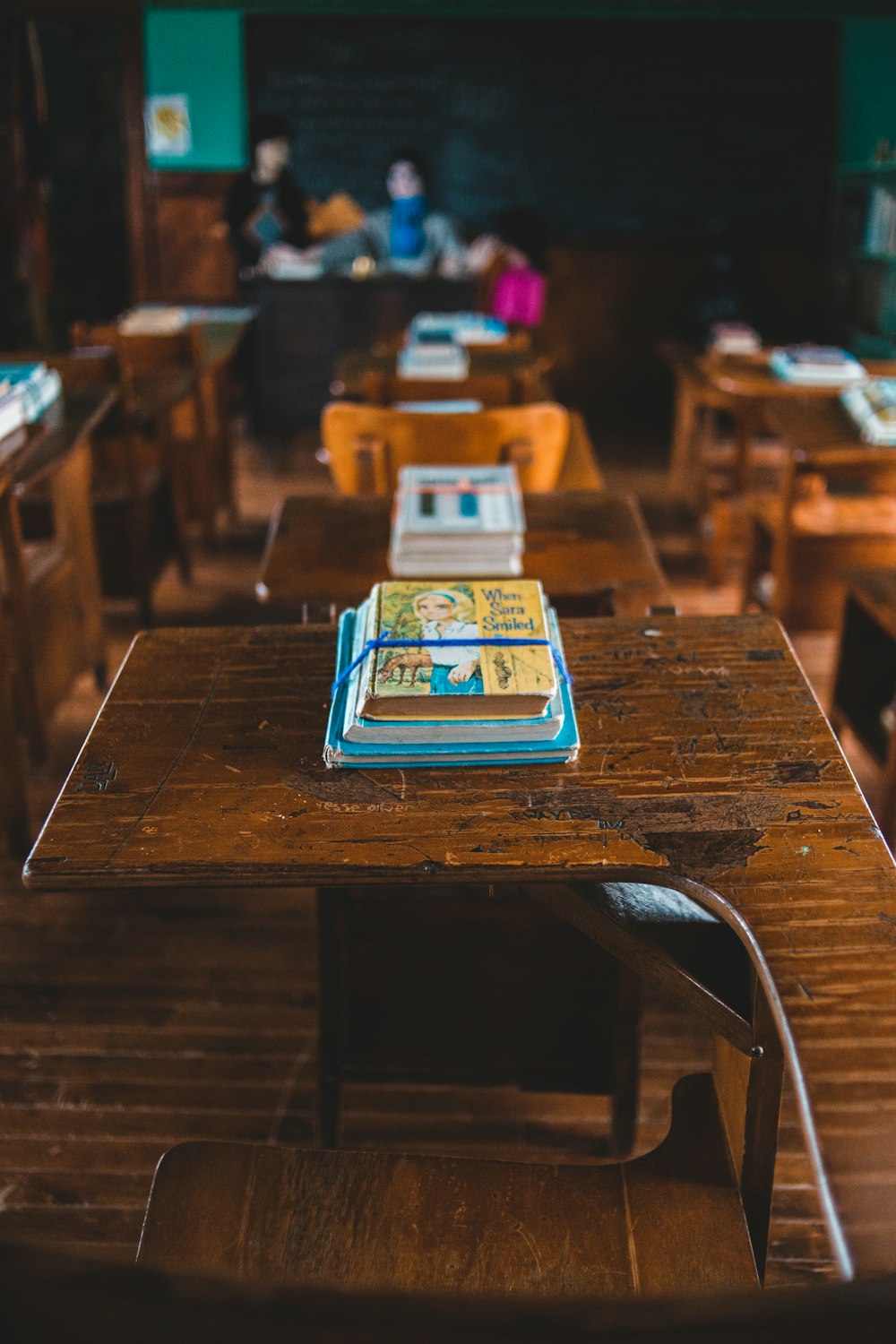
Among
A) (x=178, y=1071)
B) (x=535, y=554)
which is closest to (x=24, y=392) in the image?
(x=535, y=554)

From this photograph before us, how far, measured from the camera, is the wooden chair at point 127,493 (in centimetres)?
318

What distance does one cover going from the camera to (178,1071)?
193 cm

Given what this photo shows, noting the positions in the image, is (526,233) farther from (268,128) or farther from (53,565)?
(53,565)

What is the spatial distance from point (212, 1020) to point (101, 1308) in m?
1.66

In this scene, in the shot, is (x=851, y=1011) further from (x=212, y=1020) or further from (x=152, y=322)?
(x=152, y=322)

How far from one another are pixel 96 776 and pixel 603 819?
493 millimetres

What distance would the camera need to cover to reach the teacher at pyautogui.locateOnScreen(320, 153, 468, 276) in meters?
5.89

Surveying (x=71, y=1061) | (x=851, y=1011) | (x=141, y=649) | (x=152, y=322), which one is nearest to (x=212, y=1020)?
(x=71, y=1061)

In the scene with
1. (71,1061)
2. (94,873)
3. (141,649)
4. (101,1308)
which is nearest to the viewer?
(101,1308)

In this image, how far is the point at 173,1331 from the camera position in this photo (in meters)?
0.44

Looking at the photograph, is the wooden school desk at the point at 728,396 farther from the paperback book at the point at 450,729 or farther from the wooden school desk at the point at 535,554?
the paperback book at the point at 450,729

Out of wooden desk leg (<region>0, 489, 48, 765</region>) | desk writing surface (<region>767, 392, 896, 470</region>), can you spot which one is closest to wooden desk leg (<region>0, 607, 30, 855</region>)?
wooden desk leg (<region>0, 489, 48, 765</region>)

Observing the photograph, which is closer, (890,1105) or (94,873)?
(890,1105)

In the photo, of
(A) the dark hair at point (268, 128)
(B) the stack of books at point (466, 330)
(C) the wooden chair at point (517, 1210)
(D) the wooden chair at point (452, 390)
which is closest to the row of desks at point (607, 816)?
A: (C) the wooden chair at point (517, 1210)
